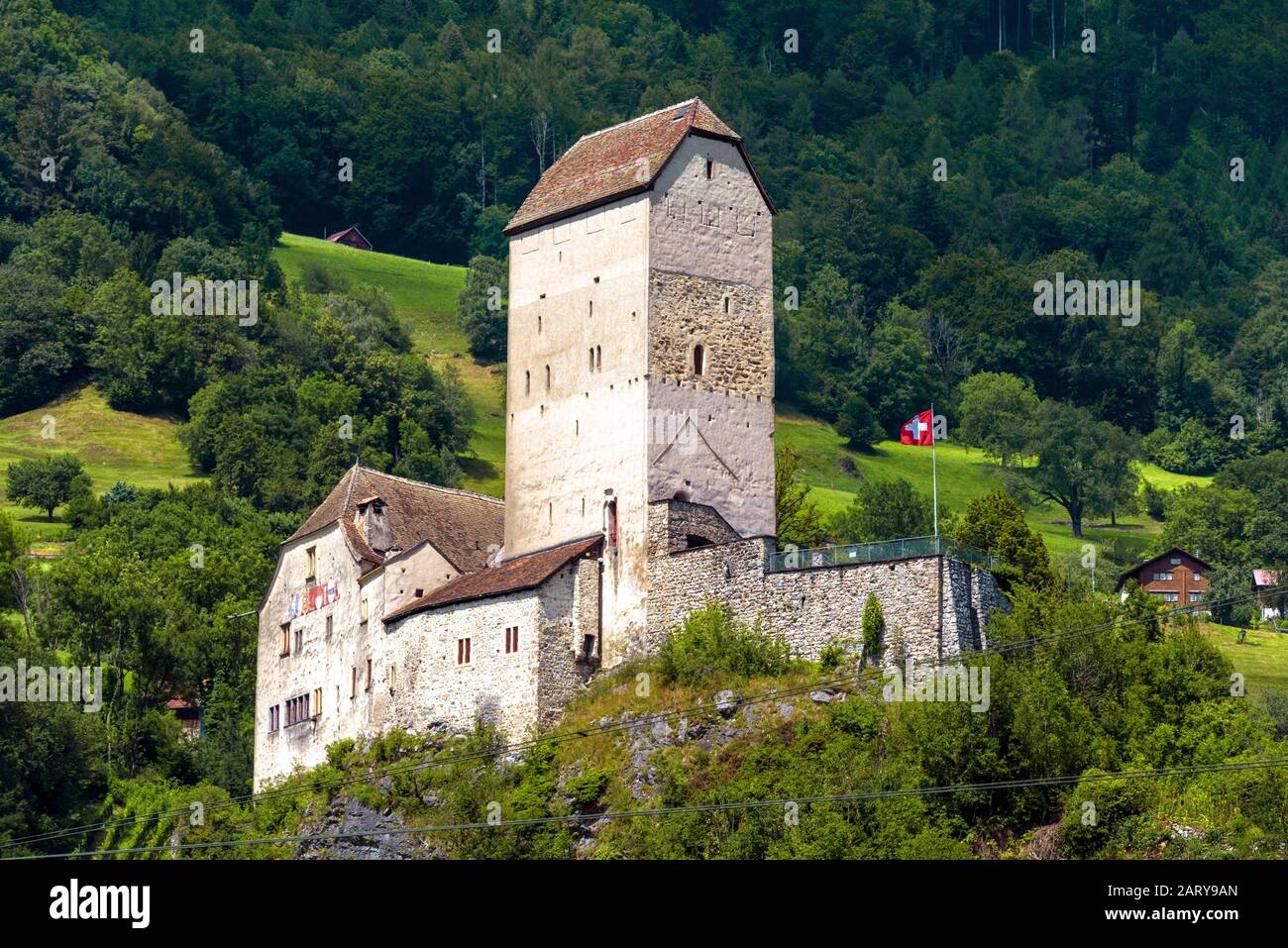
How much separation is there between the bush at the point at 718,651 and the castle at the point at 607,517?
0.59 meters

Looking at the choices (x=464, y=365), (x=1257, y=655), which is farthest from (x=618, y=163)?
(x=464, y=365)

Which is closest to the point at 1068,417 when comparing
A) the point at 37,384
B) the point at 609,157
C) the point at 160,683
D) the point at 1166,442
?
the point at 1166,442

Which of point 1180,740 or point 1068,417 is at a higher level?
point 1068,417

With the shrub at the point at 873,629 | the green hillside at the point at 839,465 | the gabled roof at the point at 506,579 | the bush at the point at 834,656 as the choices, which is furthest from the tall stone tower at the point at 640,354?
the green hillside at the point at 839,465

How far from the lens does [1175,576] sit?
14800 cm

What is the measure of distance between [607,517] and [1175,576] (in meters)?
78.0

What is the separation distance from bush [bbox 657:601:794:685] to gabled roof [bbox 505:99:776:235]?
1434cm

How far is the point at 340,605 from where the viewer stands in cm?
8381

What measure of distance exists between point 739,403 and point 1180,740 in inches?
717

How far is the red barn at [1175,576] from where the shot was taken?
146375mm

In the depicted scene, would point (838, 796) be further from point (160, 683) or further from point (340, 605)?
point (160, 683)

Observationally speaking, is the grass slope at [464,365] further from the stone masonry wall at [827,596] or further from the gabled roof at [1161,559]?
the stone masonry wall at [827,596]

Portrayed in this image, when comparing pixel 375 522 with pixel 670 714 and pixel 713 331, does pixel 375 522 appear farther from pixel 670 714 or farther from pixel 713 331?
pixel 670 714

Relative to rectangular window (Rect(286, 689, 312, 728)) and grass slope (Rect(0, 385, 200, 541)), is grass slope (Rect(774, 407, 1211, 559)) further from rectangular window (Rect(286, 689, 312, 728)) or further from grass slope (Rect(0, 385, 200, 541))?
rectangular window (Rect(286, 689, 312, 728))
